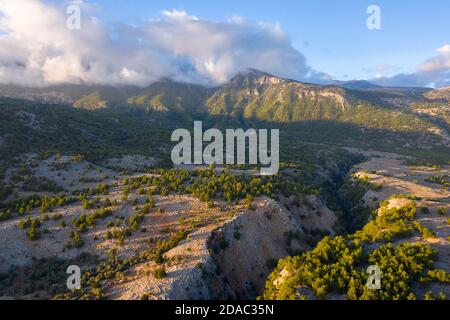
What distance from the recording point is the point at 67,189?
65500 millimetres

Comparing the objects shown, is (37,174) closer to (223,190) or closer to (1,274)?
(1,274)

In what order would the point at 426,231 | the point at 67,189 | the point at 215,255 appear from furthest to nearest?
the point at 67,189 < the point at 426,231 < the point at 215,255

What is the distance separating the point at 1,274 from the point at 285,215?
1546 inches

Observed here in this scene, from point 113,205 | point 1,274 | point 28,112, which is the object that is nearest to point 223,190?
point 113,205

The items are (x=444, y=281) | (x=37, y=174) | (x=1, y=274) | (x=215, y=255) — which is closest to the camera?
(x=444, y=281)

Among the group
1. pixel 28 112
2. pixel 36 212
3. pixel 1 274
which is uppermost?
pixel 28 112

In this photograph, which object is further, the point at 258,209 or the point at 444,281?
the point at 258,209

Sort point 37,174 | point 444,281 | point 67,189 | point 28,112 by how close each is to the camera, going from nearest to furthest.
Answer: point 444,281, point 67,189, point 37,174, point 28,112

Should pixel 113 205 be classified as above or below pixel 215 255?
above


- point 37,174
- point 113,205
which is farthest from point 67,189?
point 113,205

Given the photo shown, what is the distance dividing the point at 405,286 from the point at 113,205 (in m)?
41.5
